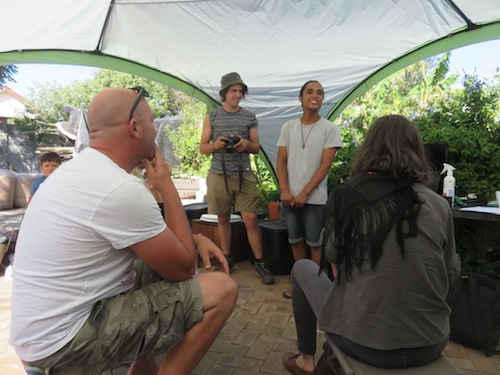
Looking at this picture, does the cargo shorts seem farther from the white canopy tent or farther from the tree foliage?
the tree foliage

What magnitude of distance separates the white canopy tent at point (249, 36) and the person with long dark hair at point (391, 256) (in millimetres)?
2633

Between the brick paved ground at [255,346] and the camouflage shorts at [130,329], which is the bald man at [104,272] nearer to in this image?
the camouflage shorts at [130,329]

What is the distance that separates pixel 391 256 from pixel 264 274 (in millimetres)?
2483

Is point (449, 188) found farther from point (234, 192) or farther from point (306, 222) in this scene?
point (234, 192)

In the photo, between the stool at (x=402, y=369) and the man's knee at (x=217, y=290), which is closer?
the stool at (x=402, y=369)

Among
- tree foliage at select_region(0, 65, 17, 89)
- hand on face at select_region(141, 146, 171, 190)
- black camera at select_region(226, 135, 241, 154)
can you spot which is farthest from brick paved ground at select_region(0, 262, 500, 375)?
tree foliage at select_region(0, 65, 17, 89)

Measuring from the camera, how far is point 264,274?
3604 mm

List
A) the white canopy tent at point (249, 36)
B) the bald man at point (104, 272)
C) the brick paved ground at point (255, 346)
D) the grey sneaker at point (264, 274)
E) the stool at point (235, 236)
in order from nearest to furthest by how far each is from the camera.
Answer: the bald man at point (104, 272), the brick paved ground at point (255, 346), the white canopy tent at point (249, 36), the grey sneaker at point (264, 274), the stool at point (235, 236)

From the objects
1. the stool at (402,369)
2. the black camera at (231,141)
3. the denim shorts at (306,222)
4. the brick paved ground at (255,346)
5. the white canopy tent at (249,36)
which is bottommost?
the brick paved ground at (255,346)

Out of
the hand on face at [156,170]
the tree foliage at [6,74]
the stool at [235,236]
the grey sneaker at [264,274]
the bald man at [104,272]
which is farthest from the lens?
the tree foliage at [6,74]

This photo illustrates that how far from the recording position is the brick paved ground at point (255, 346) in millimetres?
2094

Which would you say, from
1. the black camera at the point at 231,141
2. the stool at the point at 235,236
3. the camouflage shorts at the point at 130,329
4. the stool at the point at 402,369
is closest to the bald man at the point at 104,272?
the camouflage shorts at the point at 130,329

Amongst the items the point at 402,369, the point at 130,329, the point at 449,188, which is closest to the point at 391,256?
the point at 402,369

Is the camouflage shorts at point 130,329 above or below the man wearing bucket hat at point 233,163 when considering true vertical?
below
